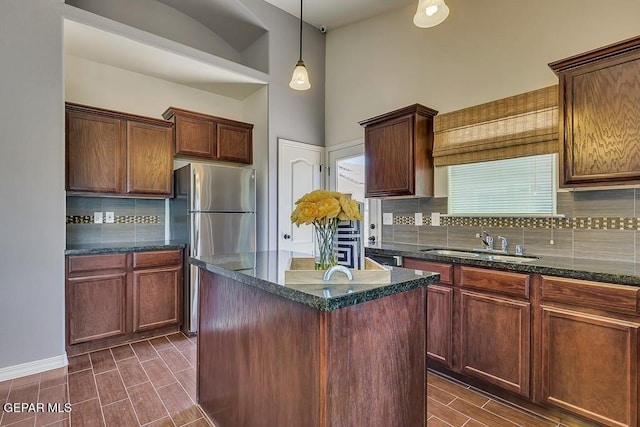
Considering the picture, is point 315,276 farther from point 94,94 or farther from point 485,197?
point 94,94

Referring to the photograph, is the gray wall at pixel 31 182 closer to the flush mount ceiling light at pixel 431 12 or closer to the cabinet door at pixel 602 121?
the flush mount ceiling light at pixel 431 12

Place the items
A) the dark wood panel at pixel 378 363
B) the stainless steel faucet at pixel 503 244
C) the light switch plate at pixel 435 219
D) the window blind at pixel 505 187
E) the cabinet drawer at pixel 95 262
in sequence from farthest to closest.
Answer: the light switch plate at pixel 435 219
the cabinet drawer at pixel 95 262
the stainless steel faucet at pixel 503 244
the window blind at pixel 505 187
the dark wood panel at pixel 378 363

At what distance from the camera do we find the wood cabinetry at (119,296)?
2785mm

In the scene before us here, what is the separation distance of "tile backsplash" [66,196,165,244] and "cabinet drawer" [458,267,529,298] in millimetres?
3227

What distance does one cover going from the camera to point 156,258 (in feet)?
10.5

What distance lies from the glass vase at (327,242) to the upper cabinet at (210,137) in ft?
9.03

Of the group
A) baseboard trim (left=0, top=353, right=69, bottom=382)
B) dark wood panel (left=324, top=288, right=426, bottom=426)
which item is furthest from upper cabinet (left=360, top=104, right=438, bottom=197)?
baseboard trim (left=0, top=353, right=69, bottom=382)

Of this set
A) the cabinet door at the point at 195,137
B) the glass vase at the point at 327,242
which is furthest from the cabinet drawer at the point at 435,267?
the cabinet door at the point at 195,137

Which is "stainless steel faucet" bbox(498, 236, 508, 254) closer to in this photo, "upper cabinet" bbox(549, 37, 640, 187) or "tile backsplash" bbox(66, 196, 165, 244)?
"upper cabinet" bbox(549, 37, 640, 187)

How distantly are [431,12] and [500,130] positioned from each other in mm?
1421

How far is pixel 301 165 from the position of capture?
423 centimetres

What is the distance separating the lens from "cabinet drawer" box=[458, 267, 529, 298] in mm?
2020

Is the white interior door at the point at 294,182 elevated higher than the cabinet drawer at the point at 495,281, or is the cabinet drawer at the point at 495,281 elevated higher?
the white interior door at the point at 294,182

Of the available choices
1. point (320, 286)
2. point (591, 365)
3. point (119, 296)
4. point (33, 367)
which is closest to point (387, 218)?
point (591, 365)
